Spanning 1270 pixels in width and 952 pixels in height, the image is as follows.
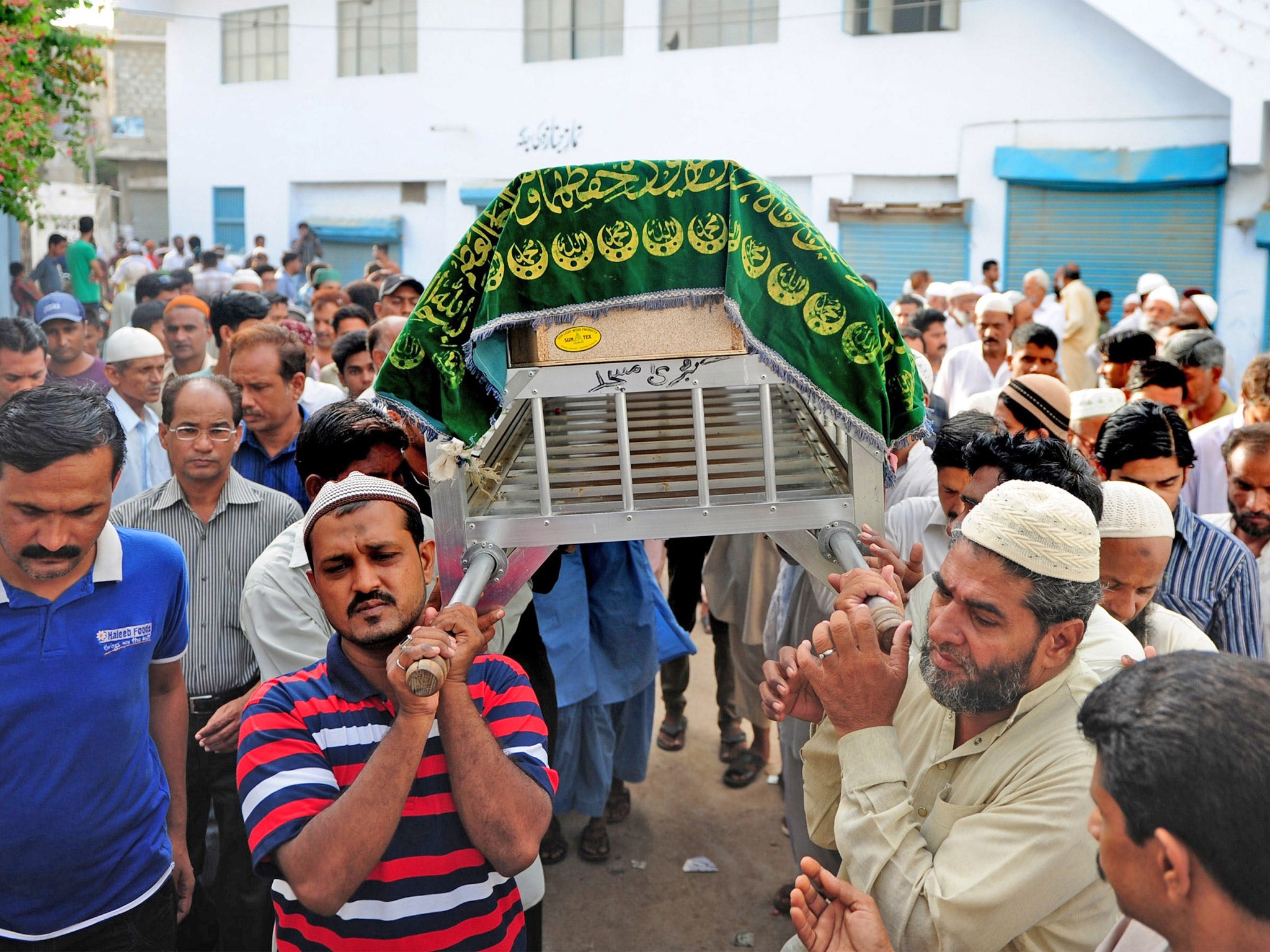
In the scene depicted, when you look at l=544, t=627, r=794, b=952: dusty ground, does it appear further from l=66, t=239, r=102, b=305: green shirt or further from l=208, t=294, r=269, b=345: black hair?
l=66, t=239, r=102, b=305: green shirt

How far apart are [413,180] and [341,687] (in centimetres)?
1907

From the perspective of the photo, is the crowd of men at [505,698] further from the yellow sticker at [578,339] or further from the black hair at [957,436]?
the yellow sticker at [578,339]

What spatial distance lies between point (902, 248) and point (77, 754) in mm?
14795

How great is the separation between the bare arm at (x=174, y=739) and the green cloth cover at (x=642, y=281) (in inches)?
35.7

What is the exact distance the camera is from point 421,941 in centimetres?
195

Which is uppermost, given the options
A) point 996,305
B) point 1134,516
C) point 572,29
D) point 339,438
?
point 572,29

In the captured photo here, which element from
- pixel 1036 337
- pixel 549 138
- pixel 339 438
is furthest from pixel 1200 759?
pixel 549 138

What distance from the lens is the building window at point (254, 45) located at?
21172 mm

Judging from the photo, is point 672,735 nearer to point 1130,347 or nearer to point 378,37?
point 1130,347

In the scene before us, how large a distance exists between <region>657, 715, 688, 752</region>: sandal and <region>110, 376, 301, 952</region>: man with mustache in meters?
2.40

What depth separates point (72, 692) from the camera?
2.39 m

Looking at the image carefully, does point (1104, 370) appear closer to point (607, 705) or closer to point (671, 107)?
point (607, 705)

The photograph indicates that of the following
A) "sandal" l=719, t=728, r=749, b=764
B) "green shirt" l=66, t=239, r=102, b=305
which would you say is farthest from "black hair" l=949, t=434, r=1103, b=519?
"green shirt" l=66, t=239, r=102, b=305

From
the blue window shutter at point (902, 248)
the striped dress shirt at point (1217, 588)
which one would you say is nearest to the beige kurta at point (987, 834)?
the striped dress shirt at point (1217, 588)
